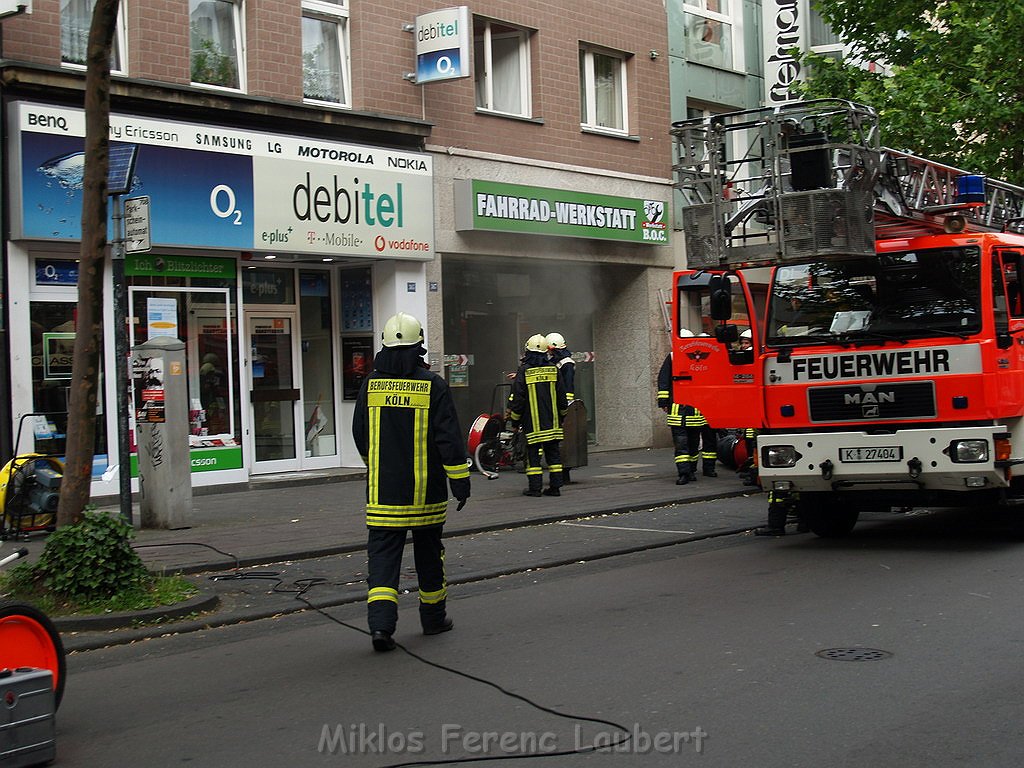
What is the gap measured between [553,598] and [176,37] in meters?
9.78

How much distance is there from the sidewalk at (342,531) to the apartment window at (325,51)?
17.8 feet

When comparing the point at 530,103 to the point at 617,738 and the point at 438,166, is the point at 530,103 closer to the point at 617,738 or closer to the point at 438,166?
the point at 438,166

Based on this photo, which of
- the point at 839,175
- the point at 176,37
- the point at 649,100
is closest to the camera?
the point at 839,175

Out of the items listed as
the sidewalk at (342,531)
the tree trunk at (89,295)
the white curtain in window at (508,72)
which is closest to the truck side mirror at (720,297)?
the sidewalk at (342,531)

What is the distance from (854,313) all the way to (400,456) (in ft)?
15.9

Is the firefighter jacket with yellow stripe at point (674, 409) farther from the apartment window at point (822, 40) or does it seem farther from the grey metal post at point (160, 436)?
the apartment window at point (822, 40)

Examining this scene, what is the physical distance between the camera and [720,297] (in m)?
10.6

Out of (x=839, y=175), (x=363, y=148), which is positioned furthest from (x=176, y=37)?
(x=839, y=175)

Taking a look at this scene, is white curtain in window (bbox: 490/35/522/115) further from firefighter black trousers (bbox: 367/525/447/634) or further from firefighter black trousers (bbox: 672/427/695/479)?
firefighter black trousers (bbox: 367/525/447/634)

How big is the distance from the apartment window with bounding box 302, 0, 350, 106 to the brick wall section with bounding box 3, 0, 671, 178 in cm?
15

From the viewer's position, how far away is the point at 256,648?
24.9 ft

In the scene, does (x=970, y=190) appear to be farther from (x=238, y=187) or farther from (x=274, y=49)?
(x=274, y=49)

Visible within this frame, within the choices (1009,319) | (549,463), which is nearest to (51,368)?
(549,463)

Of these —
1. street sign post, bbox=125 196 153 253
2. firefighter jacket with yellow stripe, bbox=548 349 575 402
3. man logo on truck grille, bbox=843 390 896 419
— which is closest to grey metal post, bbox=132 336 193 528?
street sign post, bbox=125 196 153 253
